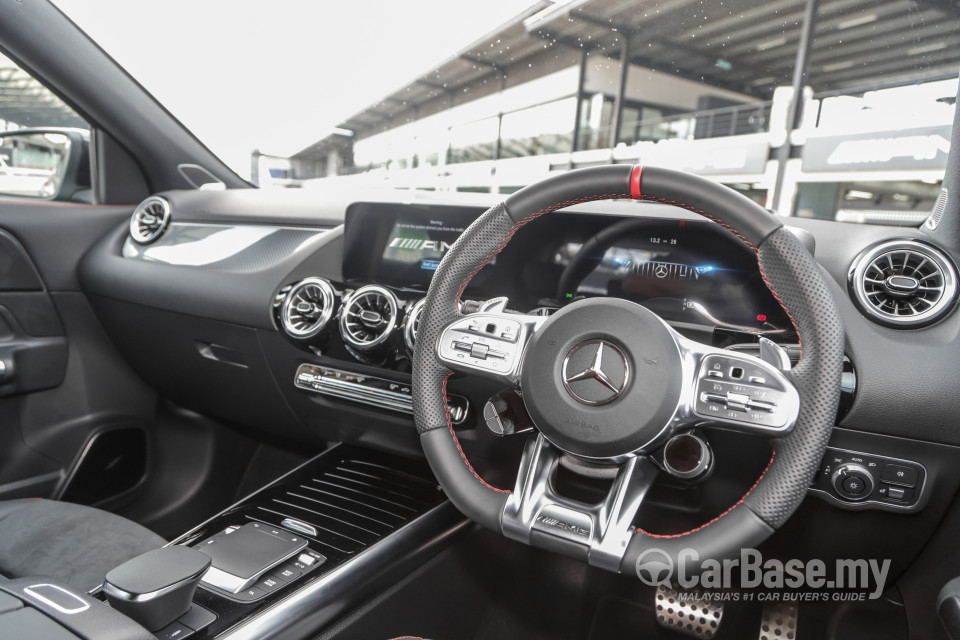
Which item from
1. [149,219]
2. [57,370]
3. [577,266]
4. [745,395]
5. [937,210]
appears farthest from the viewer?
[149,219]

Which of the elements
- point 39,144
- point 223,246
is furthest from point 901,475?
point 39,144

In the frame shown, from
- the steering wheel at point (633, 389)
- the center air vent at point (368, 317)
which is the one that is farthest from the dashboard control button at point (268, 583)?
the center air vent at point (368, 317)

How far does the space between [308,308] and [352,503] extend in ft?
1.57

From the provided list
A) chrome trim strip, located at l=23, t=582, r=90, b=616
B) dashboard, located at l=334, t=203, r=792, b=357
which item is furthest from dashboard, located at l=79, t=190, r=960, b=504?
chrome trim strip, located at l=23, t=582, r=90, b=616

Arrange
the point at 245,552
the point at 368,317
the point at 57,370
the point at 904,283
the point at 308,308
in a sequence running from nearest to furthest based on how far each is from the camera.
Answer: the point at 904,283 < the point at 245,552 < the point at 368,317 < the point at 308,308 < the point at 57,370

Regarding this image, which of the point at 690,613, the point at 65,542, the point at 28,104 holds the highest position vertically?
the point at 28,104

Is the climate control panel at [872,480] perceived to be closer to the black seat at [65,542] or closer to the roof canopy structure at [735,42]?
the roof canopy structure at [735,42]

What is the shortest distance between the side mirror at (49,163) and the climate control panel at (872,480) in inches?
92.8

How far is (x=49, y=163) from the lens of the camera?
2.36 m

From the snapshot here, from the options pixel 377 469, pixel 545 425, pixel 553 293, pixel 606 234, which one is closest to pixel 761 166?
pixel 606 234

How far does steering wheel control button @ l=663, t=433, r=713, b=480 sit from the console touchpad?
76cm

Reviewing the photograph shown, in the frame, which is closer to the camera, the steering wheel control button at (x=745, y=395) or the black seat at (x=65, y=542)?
the steering wheel control button at (x=745, y=395)

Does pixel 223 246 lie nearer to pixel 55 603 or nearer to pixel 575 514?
pixel 55 603

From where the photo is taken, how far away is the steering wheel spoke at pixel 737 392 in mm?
907
